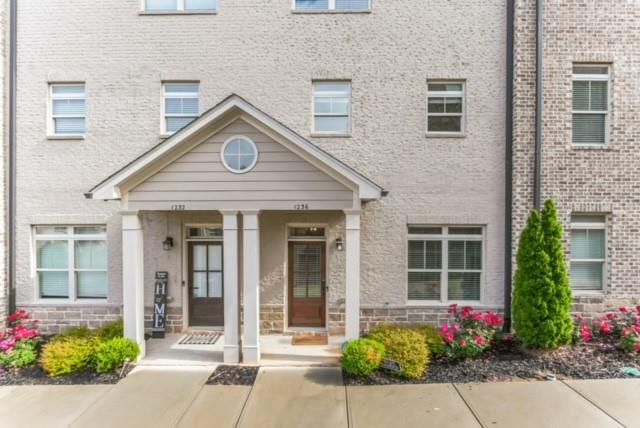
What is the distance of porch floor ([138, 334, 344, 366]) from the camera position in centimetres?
657

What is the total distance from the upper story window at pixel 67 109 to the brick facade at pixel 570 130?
34.5 ft

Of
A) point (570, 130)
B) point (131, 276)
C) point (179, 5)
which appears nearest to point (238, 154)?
point (131, 276)

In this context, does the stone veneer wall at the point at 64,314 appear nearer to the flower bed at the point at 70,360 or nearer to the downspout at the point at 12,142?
the downspout at the point at 12,142

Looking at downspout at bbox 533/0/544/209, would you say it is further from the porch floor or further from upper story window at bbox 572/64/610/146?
the porch floor

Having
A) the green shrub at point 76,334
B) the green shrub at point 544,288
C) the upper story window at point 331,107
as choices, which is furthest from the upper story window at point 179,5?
the green shrub at point 544,288

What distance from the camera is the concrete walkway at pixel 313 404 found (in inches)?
189

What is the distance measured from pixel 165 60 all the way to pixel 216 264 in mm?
5115

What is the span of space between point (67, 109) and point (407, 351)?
9549 millimetres

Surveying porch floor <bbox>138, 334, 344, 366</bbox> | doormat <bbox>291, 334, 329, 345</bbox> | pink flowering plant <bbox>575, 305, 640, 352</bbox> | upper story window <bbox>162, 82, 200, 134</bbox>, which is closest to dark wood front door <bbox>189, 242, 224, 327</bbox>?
porch floor <bbox>138, 334, 344, 366</bbox>

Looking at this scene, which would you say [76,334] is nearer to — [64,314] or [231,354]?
[64,314]

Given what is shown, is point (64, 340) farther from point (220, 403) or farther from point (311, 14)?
point (311, 14)

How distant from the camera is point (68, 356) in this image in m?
6.13

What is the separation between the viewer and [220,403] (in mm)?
5262

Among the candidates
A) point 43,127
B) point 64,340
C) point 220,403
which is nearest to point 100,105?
point 43,127
